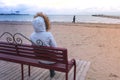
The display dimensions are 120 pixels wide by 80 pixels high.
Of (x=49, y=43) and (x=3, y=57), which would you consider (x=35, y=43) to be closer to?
(x=49, y=43)

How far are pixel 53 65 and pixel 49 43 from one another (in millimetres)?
492

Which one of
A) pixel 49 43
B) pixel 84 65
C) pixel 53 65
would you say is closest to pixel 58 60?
pixel 53 65

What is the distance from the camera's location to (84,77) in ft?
16.6

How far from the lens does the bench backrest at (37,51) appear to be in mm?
3908

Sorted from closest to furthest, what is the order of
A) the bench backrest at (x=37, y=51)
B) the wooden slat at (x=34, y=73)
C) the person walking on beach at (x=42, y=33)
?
1. the bench backrest at (x=37, y=51)
2. the person walking on beach at (x=42, y=33)
3. the wooden slat at (x=34, y=73)

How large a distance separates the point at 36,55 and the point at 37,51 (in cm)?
10

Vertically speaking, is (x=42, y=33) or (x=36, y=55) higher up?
(x=42, y=33)

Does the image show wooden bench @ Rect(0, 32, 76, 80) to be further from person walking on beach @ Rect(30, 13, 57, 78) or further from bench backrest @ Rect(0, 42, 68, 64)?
person walking on beach @ Rect(30, 13, 57, 78)

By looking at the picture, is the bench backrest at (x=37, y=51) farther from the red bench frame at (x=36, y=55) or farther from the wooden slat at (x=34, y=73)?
the wooden slat at (x=34, y=73)

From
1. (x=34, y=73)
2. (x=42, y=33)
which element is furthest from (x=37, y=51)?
(x=34, y=73)

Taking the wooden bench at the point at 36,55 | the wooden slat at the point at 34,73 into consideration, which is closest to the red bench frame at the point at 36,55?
the wooden bench at the point at 36,55

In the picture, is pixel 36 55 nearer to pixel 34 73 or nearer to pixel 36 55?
pixel 36 55

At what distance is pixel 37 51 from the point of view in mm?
4172

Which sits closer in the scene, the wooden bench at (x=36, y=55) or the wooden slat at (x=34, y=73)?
the wooden bench at (x=36, y=55)
